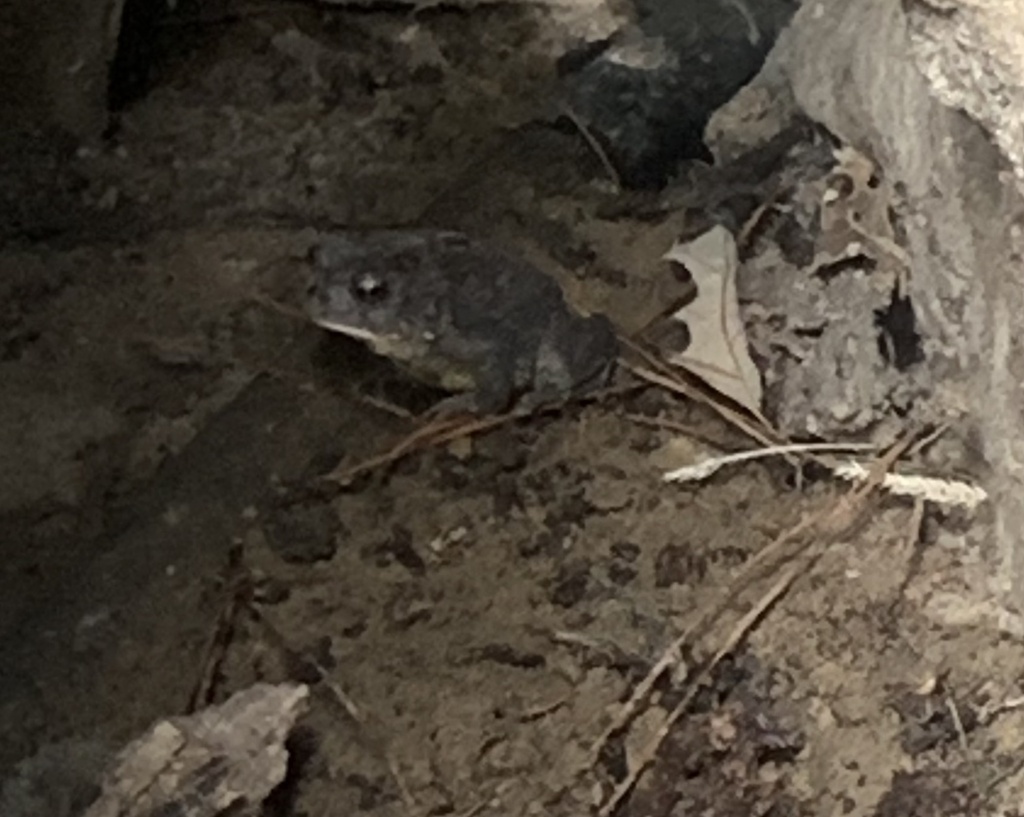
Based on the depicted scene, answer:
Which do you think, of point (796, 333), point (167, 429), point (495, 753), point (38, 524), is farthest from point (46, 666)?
point (796, 333)

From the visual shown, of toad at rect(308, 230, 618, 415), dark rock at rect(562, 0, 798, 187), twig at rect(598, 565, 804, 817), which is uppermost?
dark rock at rect(562, 0, 798, 187)

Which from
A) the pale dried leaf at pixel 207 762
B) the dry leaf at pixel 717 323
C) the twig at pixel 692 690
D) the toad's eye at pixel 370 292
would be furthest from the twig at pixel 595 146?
the pale dried leaf at pixel 207 762

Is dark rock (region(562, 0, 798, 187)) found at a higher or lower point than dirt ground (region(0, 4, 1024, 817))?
higher

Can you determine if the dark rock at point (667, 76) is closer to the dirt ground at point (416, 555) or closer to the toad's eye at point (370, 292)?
the dirt ground at point (416, 555)

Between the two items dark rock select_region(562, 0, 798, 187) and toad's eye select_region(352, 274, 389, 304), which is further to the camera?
dark rock select_region(562, 0, 798, 187)

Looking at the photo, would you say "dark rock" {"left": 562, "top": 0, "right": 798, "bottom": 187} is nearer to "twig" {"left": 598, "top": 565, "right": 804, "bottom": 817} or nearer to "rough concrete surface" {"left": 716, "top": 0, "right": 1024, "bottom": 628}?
"rough concrete surface" {"left": 716, "top": 0, "right": 1024, "bottom": 628}

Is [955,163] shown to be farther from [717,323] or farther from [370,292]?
[370,292]

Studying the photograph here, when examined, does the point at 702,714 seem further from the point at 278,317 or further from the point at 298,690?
the point at 278,317

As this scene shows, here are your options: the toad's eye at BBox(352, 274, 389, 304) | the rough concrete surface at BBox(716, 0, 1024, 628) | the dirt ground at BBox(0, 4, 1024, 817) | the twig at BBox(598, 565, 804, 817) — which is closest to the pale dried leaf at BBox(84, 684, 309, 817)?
the dirt ground at BBox(0, 4, 1024, 817)
